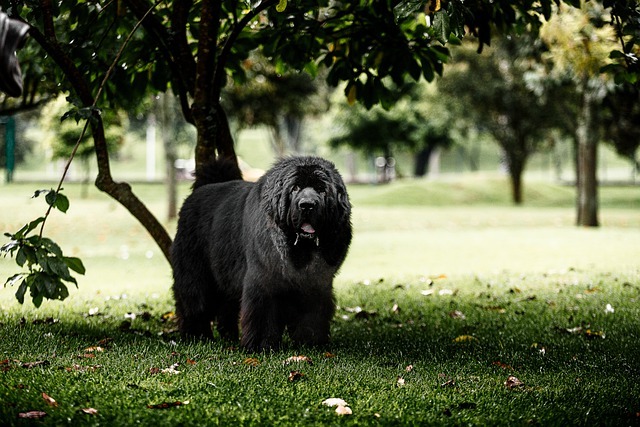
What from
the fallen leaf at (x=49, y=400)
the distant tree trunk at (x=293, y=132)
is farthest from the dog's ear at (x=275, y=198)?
the distant tree trunk at (x=293, y=132)

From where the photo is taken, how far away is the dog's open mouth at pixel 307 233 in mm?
5367

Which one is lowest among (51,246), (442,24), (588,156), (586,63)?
(51,246)

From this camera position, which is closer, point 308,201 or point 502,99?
point 308,201

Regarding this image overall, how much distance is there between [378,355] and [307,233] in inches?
53.3

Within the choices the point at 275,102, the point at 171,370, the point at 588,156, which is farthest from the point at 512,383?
the point at 275,102

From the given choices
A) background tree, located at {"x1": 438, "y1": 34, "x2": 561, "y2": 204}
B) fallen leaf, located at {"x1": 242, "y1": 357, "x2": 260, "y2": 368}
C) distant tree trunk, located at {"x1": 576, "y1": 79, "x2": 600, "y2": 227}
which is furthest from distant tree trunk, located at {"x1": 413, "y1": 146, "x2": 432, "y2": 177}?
fallen leaf, located at {"x1": 242, "y1": 357, "x2": 260, "y2": 368}

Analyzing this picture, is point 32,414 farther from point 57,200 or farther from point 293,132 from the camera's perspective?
point 293,132

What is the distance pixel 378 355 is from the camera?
20.0 feet

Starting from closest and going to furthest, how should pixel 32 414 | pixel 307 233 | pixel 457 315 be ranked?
pixel 32 414
pixel 307 233
pixel 457 315

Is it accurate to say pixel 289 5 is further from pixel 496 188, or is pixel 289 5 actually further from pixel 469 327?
pixel 496 188

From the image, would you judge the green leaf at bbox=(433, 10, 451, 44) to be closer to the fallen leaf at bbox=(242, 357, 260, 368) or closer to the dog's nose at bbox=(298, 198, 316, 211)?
the dog's nose at bbox=(298, 198, 316, 211)

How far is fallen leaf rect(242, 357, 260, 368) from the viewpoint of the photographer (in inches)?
210

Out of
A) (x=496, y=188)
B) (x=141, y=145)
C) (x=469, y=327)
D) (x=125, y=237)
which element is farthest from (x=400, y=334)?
(x=141, y=145)

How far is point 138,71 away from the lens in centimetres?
790
